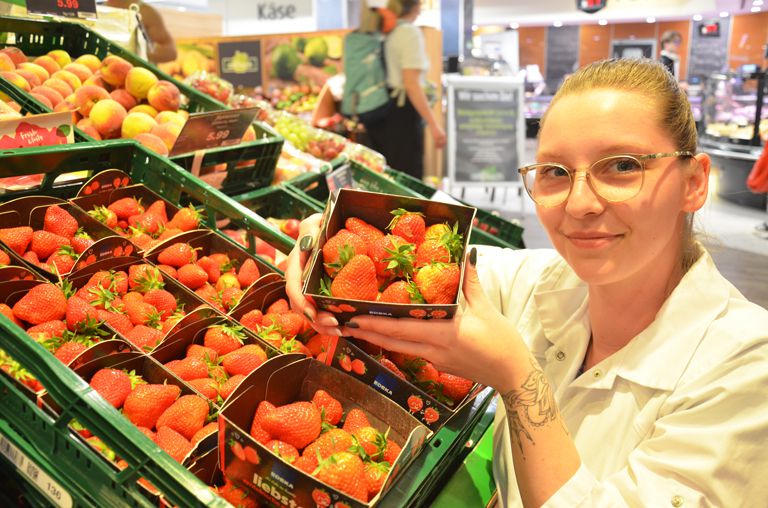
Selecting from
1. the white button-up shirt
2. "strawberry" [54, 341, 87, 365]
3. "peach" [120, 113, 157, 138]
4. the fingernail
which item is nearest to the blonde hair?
the white button-up shirt

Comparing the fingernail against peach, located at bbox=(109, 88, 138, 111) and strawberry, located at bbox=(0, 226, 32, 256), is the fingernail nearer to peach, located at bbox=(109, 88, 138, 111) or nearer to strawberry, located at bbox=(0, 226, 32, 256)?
strawberry, located at bbox=(0, 226, 32, 256)

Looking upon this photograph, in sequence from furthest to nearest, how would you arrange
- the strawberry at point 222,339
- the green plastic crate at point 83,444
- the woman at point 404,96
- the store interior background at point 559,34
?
1. the store interior background at point 559,34
2. the woman at point 404,96
3. the strawberry at point 222,339
4. the green plastic crate at point 83,444

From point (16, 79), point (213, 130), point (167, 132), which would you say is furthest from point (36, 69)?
point (213, 130)

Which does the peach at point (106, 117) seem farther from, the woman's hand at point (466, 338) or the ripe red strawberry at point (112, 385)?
the woman's hand at point (466, 338)

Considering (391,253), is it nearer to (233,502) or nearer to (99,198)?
(233,502)

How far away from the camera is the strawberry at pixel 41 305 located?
141 cm

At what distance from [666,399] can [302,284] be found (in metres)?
0.77

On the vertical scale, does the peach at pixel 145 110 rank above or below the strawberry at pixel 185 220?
above

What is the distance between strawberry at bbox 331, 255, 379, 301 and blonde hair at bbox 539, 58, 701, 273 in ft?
1.85

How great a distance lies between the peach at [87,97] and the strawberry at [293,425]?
216cm

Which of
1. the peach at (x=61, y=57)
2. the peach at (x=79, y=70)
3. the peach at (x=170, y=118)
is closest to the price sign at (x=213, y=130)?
the peach at (x=170, y=118)

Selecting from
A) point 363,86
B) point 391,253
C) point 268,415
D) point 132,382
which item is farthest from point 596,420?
point 363,86

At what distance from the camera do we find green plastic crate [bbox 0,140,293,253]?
1859mm

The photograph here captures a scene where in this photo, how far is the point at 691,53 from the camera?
61.0 ft
